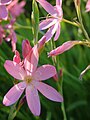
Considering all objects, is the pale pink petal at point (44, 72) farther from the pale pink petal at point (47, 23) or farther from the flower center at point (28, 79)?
the pale pink petal at point (47, 23)

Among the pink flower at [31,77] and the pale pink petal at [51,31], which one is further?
the pale pink petal at [51,31]

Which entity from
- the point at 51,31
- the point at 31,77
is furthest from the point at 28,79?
the point at 51,31

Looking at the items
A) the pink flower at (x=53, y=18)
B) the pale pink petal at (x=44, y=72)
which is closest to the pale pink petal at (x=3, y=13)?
the pink flower at (x=53, y=18)

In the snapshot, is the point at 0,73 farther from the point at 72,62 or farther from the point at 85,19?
the point at 85,19

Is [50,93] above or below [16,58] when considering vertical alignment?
below

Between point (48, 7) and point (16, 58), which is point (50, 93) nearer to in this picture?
point (16, 58)

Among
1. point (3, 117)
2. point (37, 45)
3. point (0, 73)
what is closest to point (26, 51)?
point (37, 45)
